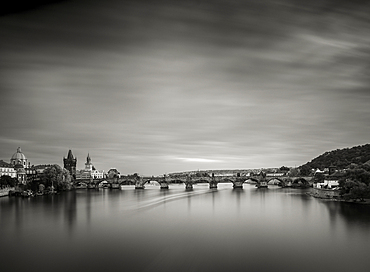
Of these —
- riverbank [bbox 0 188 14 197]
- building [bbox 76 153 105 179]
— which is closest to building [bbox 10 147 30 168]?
building [bbox 76 153 105 179]

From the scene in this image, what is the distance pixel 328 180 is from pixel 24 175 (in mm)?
77671

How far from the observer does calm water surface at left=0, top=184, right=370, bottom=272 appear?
17578 mm

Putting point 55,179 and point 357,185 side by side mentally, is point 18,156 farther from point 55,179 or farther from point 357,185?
point 357,185

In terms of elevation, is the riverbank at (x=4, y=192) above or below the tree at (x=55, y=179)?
below

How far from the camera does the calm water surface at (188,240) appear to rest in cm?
1758

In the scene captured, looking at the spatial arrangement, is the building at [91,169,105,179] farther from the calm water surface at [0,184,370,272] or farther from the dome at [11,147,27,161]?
the calm water surface at [0,184,370,272]

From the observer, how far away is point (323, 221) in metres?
29.5

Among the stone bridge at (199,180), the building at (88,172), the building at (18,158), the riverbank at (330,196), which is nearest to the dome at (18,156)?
the building at (18,158)

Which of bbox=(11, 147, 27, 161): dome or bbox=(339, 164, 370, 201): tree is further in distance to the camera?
bbox=(11, 147, 27, 161): dome

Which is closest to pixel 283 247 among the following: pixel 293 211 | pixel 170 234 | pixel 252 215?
pixel 170 234

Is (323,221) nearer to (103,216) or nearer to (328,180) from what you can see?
(103,216)

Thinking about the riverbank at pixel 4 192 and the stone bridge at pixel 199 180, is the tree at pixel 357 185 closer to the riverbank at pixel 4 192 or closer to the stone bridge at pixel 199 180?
the stone bridge at pixel 199 180

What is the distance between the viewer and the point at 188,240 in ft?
75.1

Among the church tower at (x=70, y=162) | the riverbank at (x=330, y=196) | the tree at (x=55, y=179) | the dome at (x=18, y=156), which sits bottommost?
the riverbank at (x=330, y=196)
